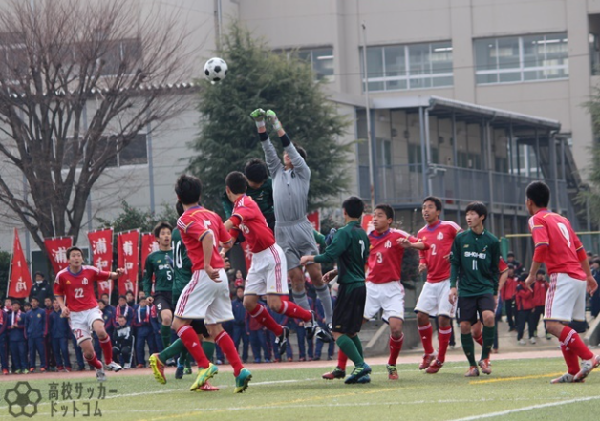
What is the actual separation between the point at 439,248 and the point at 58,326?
14860 mm

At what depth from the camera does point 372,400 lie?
11398mm

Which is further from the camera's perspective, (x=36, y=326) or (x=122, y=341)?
(x=36, y=326)

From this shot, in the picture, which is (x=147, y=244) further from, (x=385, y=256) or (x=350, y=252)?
(x=350, y=252)

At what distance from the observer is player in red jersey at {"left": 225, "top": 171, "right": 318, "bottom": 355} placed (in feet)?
44.9

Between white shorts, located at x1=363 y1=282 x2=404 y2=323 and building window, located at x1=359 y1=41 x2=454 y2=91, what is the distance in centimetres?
4060

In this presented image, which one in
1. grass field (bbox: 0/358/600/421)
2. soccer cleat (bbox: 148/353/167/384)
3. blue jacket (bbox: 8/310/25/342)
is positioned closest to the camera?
grass field (bbox: 0/358/600/421)

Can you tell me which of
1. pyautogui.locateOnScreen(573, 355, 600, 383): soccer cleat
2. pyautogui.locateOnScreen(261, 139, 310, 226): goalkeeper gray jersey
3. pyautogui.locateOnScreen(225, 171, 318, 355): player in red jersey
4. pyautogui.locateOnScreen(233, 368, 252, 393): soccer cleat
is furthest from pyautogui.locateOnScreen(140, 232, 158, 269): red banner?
pyautogui.locateOnScreen(573, 355, 600, 383): soccer cleat

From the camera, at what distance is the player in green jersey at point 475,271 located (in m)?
14.8

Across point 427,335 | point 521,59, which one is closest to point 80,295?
point 427,335

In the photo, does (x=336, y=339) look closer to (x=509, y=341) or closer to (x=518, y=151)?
(x=509, y=341)

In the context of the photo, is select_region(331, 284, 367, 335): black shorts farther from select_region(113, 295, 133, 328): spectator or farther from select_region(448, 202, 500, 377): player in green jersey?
select_region(113, 295, 133, 328): spectator

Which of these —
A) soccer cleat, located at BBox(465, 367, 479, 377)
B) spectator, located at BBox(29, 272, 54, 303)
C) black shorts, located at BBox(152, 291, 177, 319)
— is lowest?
soccer cleat, located at BBox(465, 367, 479, 377)

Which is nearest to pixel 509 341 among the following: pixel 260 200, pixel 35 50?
pixel 35 50

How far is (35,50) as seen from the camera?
2975 centimetres
